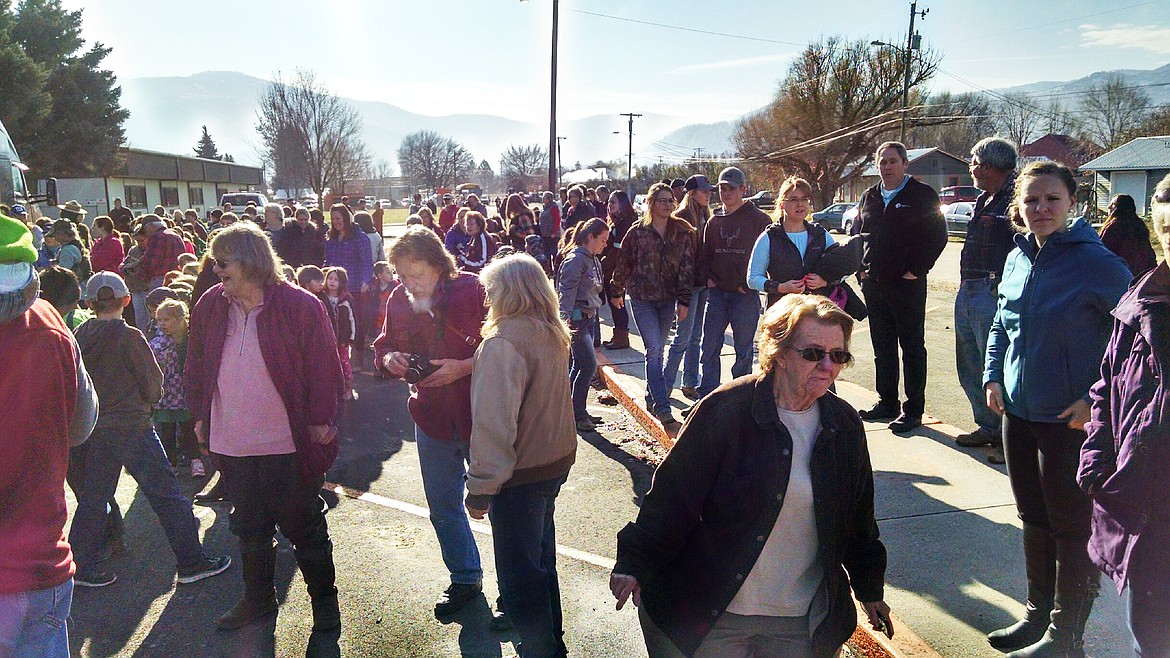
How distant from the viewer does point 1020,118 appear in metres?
80.4

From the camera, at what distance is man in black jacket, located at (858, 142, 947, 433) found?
18.3ft

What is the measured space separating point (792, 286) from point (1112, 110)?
270ft

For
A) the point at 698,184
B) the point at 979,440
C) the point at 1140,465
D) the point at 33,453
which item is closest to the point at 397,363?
the point at 33,453

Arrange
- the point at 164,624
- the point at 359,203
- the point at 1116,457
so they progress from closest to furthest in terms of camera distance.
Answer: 1. the point at 1116,457
2. the point at 164,624
3. the point at 359,203

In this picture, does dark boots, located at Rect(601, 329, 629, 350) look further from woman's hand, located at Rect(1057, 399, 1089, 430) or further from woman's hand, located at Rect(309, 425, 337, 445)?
woman's hand, located at Rect(1057, 399, 1089, 430)

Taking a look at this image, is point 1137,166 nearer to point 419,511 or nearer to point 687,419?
point 419,511

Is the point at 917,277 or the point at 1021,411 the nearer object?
the point at 1021,411

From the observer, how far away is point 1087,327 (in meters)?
2.99

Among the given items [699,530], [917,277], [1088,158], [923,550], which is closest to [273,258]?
[699,530]

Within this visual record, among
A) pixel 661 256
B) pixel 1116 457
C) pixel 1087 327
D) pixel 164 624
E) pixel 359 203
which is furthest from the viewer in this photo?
pixel 359 203

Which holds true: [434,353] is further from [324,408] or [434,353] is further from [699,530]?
[699,530]

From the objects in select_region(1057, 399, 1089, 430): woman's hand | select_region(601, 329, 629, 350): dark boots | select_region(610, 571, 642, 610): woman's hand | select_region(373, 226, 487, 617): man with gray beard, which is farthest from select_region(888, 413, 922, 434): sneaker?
select_region(601, 329, 629, 350): dark boots

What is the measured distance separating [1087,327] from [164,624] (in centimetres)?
439

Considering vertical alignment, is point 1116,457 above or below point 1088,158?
below
